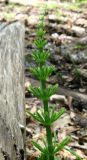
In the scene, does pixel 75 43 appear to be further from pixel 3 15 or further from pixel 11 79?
pixel 11 79


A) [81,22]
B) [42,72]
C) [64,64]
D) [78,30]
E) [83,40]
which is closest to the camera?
[42,72]

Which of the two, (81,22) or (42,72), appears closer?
(42,72)

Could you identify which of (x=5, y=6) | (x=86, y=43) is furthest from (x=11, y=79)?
(x=5, y=6)

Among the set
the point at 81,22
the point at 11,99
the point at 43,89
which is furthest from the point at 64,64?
the point at 43,89

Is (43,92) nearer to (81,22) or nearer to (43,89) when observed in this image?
(43,89)

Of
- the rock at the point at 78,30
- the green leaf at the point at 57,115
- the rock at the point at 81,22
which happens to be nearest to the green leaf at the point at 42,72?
the green leaf at the point at 57,115

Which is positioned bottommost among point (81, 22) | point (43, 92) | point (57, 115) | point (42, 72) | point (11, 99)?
point (81, 22)
